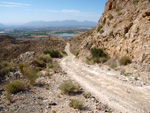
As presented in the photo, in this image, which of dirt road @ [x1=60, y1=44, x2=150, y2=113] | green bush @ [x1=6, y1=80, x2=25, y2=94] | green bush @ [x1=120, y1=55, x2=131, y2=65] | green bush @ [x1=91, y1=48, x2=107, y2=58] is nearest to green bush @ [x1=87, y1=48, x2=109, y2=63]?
green bush @ [x1=91, y1=48, x2=107, y2=58]

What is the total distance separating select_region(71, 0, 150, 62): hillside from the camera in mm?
10602

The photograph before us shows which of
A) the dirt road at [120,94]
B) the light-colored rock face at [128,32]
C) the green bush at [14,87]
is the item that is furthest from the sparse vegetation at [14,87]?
the light-colored rock face at [128,32]

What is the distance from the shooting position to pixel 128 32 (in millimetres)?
12375

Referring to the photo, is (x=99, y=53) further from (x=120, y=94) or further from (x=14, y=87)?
(x=14, y=87)

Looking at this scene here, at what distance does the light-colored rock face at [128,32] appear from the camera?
10602mm

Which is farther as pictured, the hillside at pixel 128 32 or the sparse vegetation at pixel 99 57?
the sparse vegetation at pixel 99 57

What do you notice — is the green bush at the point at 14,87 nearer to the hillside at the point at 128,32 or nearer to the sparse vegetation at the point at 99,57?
the sparse vegetation at the point at 99,57

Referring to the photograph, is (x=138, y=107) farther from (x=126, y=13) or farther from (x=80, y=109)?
(x=126, y=13)

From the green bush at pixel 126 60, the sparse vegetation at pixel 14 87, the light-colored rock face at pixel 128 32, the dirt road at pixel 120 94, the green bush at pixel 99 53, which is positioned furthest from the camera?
the green bush at pixel 99 53

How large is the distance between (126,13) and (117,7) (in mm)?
3405

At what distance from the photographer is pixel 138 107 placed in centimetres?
539

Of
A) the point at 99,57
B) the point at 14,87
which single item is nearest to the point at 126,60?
the point at 99,57

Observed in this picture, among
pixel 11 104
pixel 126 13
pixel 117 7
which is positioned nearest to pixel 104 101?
pixel 11 104

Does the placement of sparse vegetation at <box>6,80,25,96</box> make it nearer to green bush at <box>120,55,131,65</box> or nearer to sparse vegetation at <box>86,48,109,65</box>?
green bush at <box>120,55,131,65</box>
